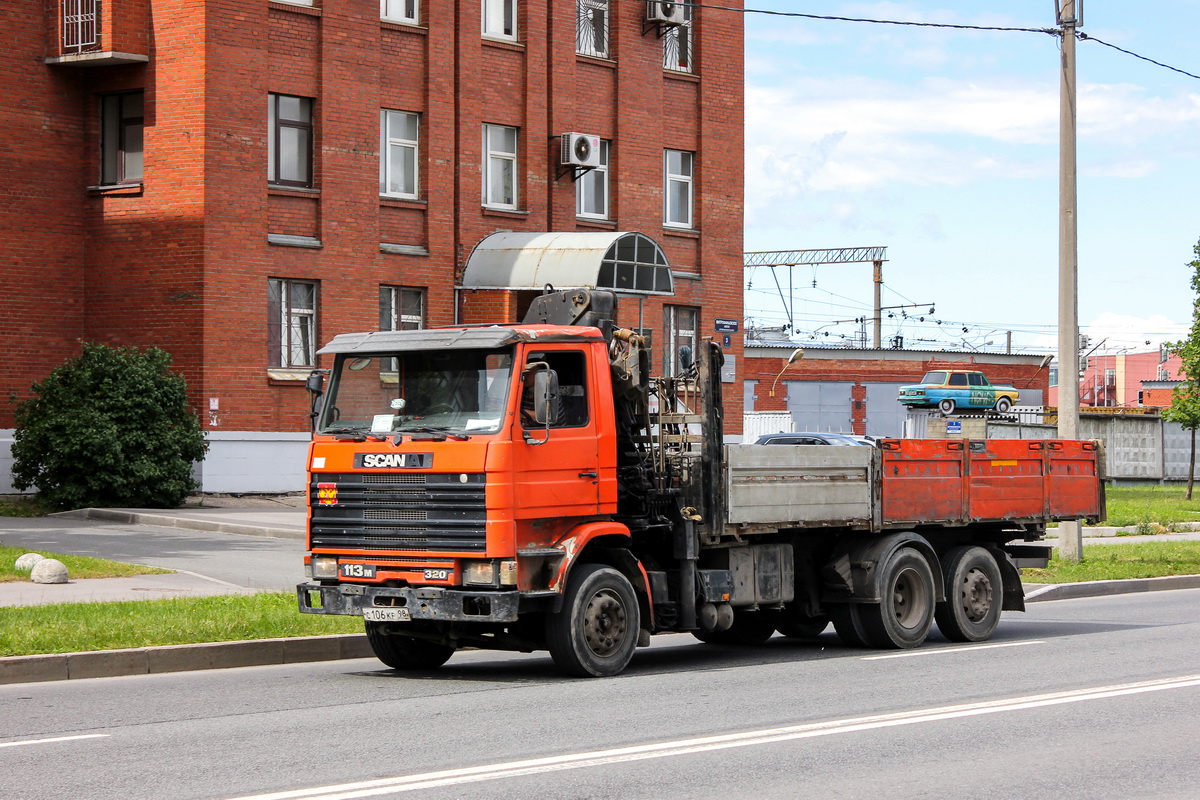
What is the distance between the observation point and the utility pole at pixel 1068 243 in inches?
865

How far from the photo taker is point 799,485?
42.9 feet

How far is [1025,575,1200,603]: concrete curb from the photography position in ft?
63.9

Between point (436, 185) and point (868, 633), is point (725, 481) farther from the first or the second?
point (436, 185)

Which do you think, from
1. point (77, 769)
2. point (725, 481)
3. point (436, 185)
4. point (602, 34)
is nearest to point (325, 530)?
point (725, 481)

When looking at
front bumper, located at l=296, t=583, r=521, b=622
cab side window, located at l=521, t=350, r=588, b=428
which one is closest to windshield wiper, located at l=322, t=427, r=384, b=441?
front bumper, located at l=296, t=583, r=521, b=622

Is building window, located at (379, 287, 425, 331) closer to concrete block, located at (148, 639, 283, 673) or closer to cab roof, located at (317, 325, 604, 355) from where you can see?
concrete block, located at (148, 639, 283, 673)

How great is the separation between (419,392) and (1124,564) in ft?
46.8

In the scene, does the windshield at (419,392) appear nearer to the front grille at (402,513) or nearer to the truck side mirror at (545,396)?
the truck side mirror at (545,396)

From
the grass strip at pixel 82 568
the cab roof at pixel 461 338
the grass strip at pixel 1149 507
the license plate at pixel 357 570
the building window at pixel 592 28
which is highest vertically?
the building window at pixel 592 28

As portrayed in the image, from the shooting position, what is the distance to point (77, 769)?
7871 millimetres

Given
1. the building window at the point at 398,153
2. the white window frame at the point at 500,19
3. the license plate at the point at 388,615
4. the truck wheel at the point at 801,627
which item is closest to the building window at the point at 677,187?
the white window frame at the point at 500,19

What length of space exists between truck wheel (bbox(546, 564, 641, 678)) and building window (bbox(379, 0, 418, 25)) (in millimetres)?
22128

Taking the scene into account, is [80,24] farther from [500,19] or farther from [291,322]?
[500,19]

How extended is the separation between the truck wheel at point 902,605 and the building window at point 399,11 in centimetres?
2079
